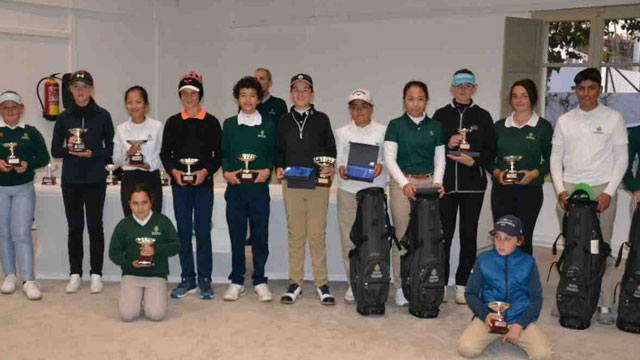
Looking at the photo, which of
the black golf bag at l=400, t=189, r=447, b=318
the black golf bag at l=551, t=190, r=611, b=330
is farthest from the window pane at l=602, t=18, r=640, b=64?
the black golf bag at l=400, t=189, r=447, b=318

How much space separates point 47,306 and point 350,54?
522 centimetres

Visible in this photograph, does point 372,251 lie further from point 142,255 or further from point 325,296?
point 142,255

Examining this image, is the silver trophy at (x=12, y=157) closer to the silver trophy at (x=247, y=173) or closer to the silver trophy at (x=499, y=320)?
the silver trophy at (x=247, y=173)

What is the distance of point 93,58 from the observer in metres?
7.94

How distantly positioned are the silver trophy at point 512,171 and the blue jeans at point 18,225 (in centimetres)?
347

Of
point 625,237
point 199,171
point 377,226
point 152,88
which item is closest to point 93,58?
point 152,88

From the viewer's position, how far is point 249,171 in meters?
4.75

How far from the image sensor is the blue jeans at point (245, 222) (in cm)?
489

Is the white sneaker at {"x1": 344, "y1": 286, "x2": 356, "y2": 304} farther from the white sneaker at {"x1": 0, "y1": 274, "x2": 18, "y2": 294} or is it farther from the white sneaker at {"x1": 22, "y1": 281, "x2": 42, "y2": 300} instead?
the white sneaker at {"x1": 0, "y1": 274, "x2": 18, "y2": 294}

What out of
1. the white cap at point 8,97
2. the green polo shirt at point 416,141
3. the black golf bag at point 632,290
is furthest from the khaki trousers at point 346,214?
the white cap at point 8,97

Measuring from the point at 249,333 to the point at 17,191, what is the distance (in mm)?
2117

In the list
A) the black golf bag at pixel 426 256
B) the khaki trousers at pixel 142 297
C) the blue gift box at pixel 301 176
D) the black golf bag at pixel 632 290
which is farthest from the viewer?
the blue gift box at pixel 301 176

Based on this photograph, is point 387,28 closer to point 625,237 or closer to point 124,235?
point 625,237

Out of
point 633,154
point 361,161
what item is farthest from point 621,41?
point 361,161
